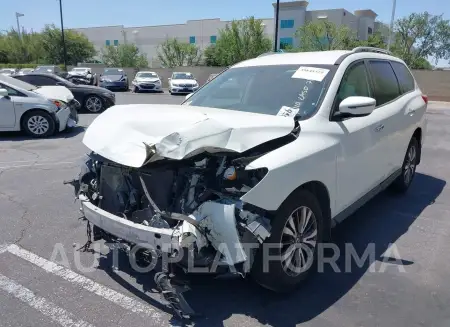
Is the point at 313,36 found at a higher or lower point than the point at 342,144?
higher

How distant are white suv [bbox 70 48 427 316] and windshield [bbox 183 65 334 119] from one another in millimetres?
13

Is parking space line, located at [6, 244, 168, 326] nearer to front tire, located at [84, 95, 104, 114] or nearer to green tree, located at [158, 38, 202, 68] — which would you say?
front tire, located at [84, 95, 104, 114]

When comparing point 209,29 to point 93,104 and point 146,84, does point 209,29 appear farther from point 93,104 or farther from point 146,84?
point 93,104

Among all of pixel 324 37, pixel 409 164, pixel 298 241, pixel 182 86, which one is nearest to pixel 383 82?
pixel 409 164

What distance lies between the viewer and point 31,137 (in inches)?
380

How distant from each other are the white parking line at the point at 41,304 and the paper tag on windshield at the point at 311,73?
2803 mm

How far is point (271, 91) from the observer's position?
3.77 m

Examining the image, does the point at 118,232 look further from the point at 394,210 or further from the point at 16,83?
the point at 16,83

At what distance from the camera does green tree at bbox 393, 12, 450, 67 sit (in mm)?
38672

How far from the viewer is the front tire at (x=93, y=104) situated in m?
14.1

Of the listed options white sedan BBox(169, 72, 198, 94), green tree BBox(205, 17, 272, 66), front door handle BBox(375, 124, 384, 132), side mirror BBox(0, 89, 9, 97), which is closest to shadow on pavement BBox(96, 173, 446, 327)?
front door handle BBox(375, 124, 384, 132)

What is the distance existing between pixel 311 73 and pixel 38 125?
810 centimetres

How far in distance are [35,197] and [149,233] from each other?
3.43 m

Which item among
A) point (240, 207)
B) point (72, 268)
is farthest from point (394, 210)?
point (72, 268)
